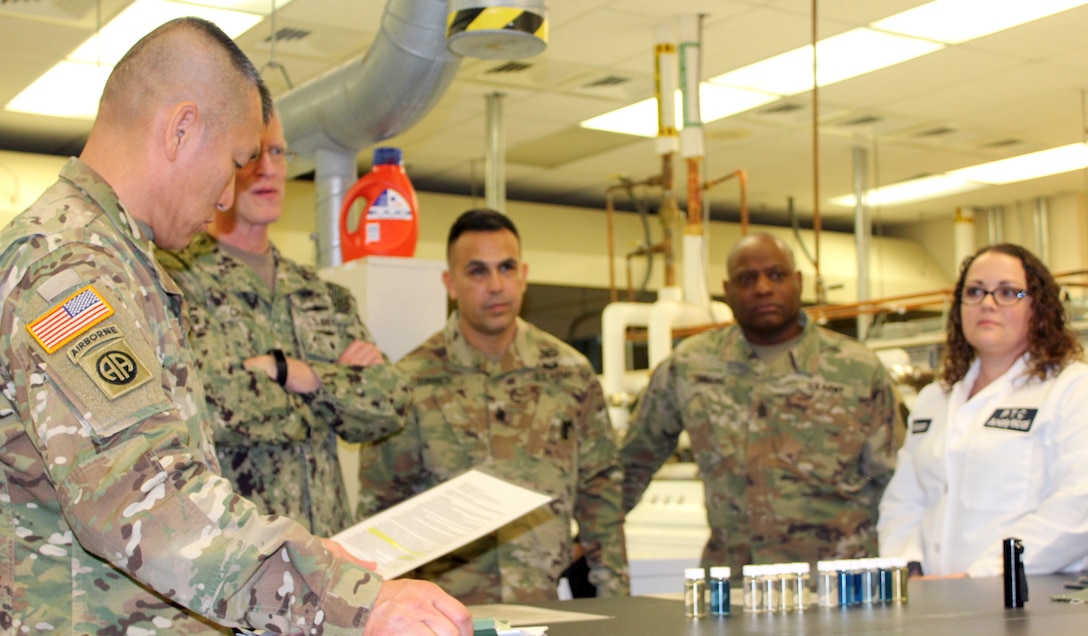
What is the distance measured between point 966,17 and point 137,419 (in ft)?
16.0

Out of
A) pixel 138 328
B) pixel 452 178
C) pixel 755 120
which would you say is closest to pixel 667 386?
pixel 138 328

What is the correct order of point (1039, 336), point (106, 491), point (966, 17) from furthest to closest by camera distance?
point (966, 17)
point (1039, 336)
point (106, 491)

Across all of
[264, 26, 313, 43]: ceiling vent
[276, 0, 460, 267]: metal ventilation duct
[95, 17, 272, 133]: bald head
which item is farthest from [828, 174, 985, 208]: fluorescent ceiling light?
[95, 17, 272, 133]: bald head

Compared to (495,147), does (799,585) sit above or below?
below

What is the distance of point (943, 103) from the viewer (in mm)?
6516

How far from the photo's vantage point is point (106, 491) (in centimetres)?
102

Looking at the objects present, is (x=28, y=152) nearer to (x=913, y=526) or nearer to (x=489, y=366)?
(x=489, y=366)

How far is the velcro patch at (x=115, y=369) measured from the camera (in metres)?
1.04

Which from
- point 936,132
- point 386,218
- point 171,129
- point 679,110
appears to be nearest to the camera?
point 171,129

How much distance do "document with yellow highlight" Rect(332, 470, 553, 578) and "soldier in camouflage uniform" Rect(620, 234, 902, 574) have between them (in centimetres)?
138

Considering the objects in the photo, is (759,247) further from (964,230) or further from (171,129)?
(964,230)

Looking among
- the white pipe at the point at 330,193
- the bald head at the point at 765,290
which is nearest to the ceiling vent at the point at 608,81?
the white pipe at the point at 330,193

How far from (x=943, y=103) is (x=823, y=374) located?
404cm

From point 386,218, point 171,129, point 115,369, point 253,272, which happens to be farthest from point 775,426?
point 115,369
